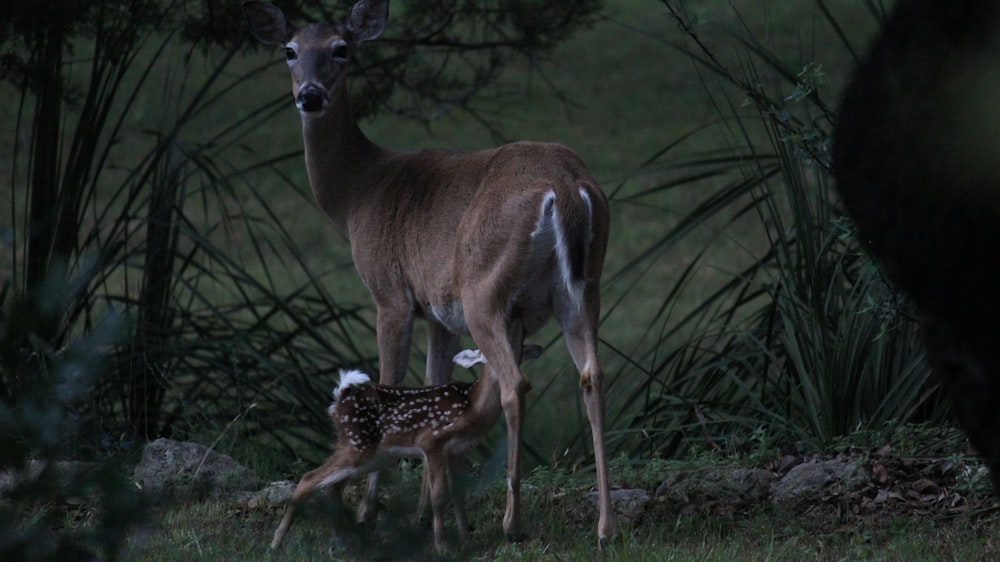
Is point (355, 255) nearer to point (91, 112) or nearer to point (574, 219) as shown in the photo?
point (574, 219)

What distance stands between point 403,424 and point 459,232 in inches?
31.4

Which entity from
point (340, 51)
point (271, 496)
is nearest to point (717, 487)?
point (271, 496)

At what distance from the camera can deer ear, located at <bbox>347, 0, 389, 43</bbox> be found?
22.3ft

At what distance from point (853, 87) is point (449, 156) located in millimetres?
3295

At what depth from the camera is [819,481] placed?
215 inches

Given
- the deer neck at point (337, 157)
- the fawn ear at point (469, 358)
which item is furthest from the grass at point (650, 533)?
the deer neck at point (337, 157)

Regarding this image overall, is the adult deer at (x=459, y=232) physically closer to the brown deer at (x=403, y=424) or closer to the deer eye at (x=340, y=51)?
the deer eye at (x=340, y=51)

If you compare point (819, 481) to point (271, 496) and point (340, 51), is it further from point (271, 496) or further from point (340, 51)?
point (340, 51)

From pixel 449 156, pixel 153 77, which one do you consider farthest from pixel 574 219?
pixel 153 77

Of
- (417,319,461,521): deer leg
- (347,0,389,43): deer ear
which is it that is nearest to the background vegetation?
(417,319,461,521): deer leg

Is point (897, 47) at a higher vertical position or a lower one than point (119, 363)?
higher

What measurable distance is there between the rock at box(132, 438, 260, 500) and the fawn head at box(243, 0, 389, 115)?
62.4 inches

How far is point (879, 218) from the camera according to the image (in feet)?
9.49

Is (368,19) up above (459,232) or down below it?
above
